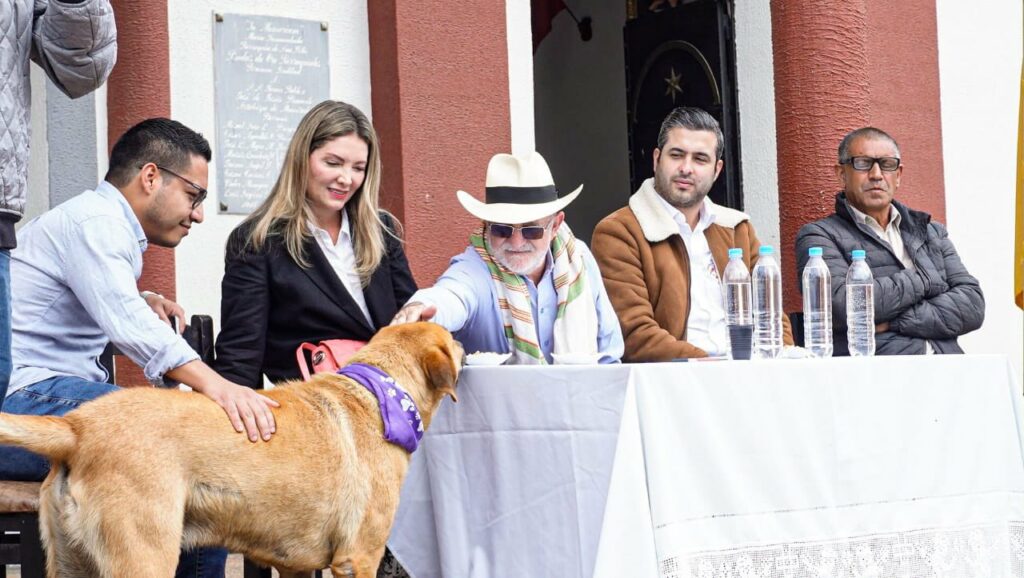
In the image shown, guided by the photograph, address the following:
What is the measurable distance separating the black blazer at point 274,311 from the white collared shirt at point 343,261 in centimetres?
4

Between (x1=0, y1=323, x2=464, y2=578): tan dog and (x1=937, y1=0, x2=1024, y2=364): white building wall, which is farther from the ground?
(x1=937, y1=0, x2=1024, y2=364): white building wall

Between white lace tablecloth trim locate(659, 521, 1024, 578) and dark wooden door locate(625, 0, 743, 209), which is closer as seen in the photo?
white lace tablecloth trim locate(659, 521, 1024, 578)

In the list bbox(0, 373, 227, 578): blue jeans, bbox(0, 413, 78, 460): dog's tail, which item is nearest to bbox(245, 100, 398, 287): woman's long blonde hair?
bbox(0, 373, 227, 578): blue jeans

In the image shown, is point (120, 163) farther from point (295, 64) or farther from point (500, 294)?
point (295, 64)

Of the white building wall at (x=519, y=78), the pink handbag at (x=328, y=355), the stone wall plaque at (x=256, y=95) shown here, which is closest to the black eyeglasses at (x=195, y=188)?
the pink handbag at (x=328, y=355)

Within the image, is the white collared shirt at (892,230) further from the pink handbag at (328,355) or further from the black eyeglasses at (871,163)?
the pink handbag at (328,355)

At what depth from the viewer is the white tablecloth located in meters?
3.40

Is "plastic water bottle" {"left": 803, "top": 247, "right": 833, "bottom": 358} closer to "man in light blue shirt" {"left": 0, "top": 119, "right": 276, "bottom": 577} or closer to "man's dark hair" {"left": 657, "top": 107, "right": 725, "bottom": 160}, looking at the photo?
"man's dark hair" {"left": 657, "top": 107, "right": 725, "bottom": 160}

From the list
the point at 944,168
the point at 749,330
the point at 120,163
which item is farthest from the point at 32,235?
the point at 944,168

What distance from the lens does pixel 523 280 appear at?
4.60 meters

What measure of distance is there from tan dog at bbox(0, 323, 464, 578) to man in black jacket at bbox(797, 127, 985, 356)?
9.10 ft

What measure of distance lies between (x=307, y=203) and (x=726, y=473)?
1880mm

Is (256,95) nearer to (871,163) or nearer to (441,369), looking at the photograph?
(871,163)

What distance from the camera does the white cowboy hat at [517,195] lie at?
4.52 m
